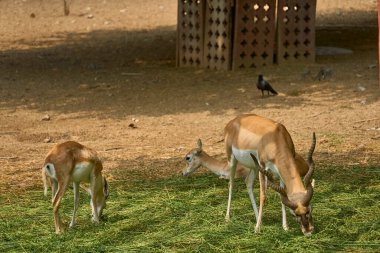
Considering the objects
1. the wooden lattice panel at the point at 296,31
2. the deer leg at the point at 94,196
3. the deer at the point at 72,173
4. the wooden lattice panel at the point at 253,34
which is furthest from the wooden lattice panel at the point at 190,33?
the deer leg at the point at 94,196

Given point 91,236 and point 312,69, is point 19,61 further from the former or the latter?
point 91,236

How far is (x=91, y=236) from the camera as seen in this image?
8.02 m

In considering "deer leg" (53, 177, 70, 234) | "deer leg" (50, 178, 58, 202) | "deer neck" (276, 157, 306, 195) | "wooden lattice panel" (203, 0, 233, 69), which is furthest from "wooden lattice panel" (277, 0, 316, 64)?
"deer leg" (53, 177, 70, 234)

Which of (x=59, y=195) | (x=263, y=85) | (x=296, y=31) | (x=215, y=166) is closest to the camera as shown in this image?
(x=59, y=195)

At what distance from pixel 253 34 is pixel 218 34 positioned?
1.99 ft

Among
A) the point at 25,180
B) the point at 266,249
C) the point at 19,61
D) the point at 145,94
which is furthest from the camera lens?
the point at 19,61

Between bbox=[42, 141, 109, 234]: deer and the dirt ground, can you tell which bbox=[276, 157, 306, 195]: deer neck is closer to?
bbox=[42, 141, 109, 234]: deer

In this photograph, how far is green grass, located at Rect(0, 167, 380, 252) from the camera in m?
7.67

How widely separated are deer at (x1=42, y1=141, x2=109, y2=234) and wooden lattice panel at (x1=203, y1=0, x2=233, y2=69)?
7991 mm

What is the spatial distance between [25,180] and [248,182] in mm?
2765

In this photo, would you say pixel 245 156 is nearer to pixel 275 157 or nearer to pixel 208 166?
pixel 275 157

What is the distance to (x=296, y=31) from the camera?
16.6 meters

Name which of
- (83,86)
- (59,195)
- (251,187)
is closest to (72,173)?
(59,195)

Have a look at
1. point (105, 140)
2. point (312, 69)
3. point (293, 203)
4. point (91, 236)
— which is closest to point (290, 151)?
point (293, 203)
